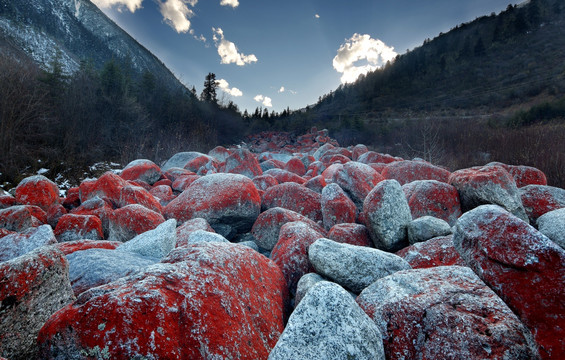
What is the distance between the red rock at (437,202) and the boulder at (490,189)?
138mm

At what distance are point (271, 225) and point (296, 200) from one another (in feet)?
3.36

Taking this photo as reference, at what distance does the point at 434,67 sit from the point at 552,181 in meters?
50.8

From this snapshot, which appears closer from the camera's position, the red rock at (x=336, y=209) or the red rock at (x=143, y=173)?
the red rock at (x=336, y=209)

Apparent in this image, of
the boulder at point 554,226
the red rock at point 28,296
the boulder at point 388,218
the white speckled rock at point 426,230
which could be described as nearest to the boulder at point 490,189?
the boulder at point 554,226

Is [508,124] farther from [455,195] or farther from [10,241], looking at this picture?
[10,241]

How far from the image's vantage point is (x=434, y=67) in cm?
4822

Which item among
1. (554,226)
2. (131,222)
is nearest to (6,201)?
(131,222)

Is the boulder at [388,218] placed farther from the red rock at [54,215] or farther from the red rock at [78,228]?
the red rock at [54,215]

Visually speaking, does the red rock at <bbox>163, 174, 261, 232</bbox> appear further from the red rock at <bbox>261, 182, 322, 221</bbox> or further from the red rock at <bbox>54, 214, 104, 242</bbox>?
the red rock at <bbox>54, 214, 104, 242</bbox>

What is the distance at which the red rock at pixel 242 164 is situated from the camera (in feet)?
27.1

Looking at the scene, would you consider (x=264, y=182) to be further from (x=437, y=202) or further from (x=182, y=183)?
(x=437, y=202)

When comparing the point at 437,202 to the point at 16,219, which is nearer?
the point at 437,202

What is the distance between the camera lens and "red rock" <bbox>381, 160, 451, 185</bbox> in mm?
5496

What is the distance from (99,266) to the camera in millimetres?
2211
